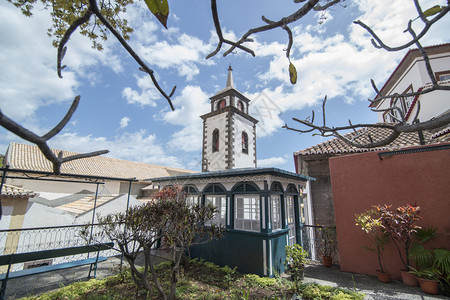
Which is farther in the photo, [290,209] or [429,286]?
[290,209]

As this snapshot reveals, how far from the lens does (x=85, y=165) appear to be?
1828 cm

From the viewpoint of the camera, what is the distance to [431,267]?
5074mm

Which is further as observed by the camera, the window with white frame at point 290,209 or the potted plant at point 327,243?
the window with white frame at point 290,209

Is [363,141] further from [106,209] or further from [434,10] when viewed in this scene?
[106,209]

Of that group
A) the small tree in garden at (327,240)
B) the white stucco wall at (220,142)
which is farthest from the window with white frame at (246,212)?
the white stucco wall at (220,142)

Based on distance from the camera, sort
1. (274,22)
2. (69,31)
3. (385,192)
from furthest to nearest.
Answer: (385,192) < (274,22) < (69,31)

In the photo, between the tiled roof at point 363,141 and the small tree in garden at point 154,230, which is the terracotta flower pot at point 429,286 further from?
the small tree in garden at point 154,230

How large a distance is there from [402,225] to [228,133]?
46.2 ft

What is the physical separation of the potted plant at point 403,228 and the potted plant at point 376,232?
0.59ft

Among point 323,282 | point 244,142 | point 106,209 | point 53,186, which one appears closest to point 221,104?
point 244,142

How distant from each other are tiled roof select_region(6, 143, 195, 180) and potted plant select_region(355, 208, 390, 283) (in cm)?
1300

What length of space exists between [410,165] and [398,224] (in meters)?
1.89

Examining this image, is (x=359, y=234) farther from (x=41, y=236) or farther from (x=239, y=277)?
(x=41, y=236)

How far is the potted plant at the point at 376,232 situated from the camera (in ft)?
18.9
